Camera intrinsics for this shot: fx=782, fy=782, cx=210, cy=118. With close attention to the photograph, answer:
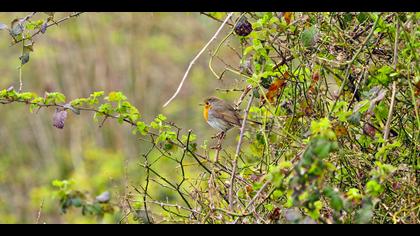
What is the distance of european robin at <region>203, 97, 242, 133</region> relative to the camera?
4121 millimetres

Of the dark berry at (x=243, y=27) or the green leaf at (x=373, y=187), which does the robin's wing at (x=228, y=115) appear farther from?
the green leaf at (x=373, y=187)

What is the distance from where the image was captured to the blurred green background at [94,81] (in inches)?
367

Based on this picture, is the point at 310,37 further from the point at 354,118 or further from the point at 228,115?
the point at 228,115

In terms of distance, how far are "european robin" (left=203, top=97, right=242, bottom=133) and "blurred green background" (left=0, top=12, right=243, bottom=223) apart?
15.7ft

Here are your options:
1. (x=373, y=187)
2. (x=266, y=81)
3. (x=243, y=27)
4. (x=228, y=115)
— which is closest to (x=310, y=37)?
(x=243, y=27)

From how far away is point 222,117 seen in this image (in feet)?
13.9

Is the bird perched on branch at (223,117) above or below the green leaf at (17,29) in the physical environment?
above

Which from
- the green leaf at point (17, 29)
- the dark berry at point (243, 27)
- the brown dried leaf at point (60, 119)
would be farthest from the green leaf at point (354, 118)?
the green leaf at point (17, 29)

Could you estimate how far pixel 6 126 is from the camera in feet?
30.8

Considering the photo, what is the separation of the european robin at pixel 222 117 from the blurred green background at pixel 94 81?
189 inches

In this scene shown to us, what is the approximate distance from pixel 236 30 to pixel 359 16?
0.36 m

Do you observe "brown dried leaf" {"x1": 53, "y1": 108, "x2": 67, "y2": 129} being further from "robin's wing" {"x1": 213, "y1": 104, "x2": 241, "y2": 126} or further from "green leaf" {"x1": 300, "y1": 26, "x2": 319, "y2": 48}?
"robin's wing" {"x1": 213, "y1": 104, "x2": 241, "y2": 126}

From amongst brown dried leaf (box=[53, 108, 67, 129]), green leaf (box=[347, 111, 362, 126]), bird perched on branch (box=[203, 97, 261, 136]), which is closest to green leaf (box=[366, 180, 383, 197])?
green leaf (box=[347, 111, 362, 126])
